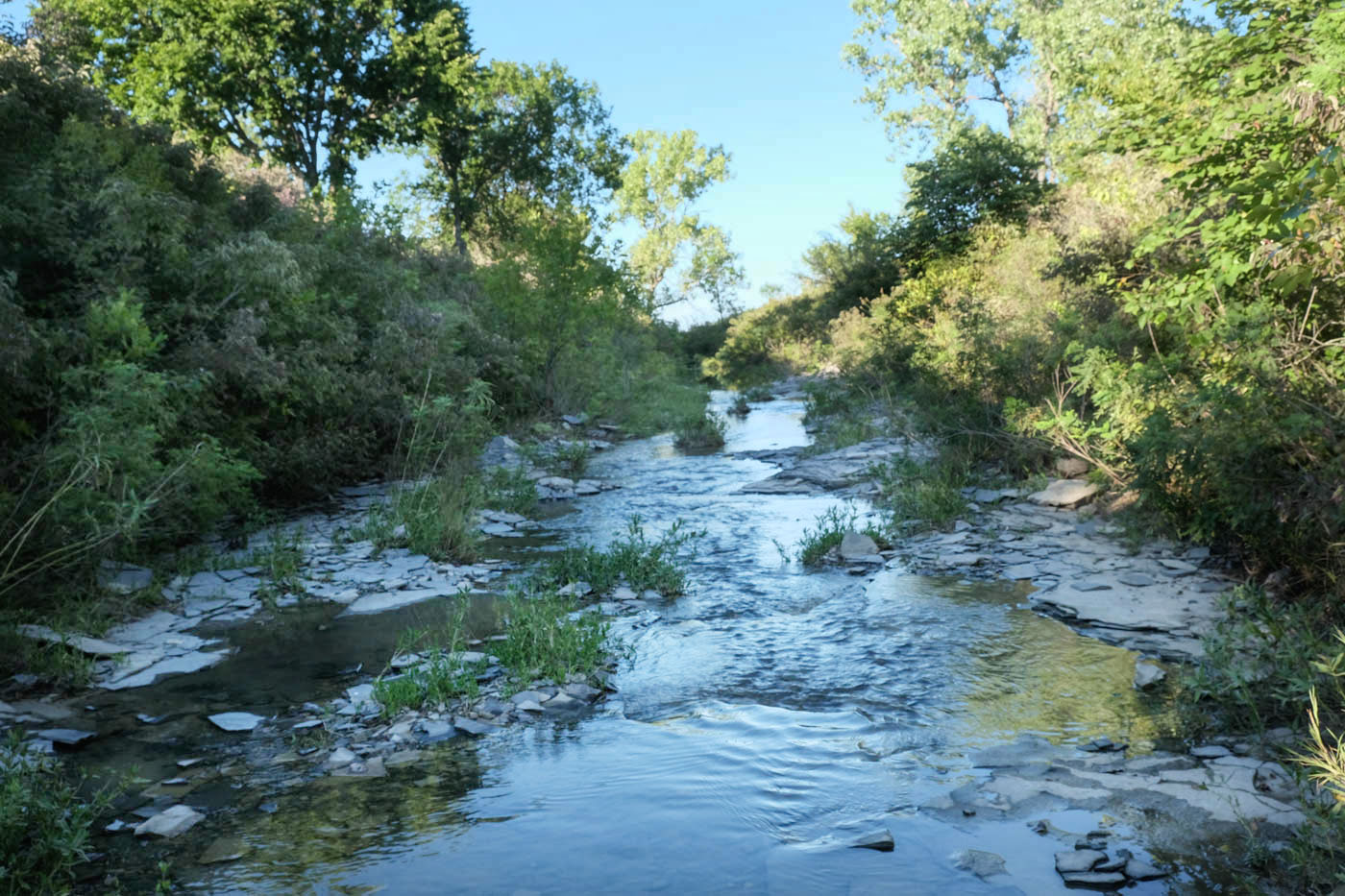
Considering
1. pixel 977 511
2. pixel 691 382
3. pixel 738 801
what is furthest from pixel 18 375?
pixel 691 382

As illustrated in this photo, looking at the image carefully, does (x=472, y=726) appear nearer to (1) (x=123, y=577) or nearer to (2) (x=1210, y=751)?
(2) (x=1210, y=751)

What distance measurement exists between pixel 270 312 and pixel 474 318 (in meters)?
7.39

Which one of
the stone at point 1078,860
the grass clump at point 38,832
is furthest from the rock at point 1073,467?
the grass clump at point 38,832

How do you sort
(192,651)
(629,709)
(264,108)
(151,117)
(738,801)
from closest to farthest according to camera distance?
(738,801) → (629,709) → (192,651) → (151,117) → (264,108)

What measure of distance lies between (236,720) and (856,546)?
19.2 ft

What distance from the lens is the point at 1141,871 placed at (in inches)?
136

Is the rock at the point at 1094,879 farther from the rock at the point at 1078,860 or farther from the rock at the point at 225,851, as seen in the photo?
the rock at the point at 225,851

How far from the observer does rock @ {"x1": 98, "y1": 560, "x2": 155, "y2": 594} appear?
7281 mm

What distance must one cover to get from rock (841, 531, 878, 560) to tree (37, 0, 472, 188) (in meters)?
19.6

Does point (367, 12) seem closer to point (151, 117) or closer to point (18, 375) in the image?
point (151, 117)

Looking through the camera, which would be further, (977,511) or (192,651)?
(977,511)

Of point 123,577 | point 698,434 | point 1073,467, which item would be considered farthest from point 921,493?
point 698,434

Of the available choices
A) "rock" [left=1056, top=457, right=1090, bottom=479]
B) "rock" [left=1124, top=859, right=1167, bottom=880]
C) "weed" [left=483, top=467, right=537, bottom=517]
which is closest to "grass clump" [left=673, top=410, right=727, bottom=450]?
"weed" [left=483, top=467, right=537, bottom=517]

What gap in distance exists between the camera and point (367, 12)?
975 inches
